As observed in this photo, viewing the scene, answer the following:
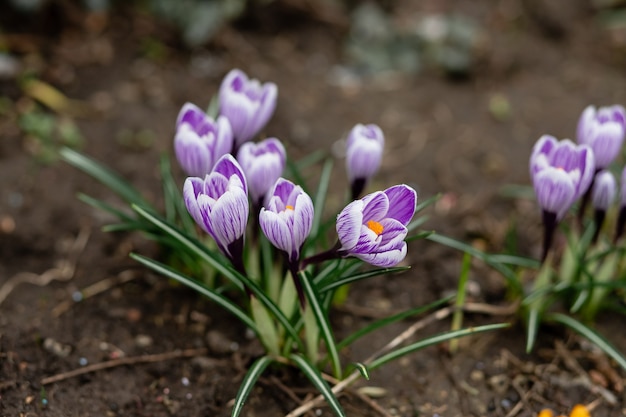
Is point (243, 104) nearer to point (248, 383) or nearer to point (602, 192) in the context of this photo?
point (248, 383)

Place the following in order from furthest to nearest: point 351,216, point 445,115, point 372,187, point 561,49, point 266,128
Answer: point 561,49 → point 445,115 → point 266,128 → point 372,187 → point 351,216

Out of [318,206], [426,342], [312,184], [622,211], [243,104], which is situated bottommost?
[312,184]

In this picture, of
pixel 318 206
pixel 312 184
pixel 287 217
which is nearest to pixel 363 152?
pixel 318 206

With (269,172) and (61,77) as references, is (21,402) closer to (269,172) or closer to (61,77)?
(269,172)

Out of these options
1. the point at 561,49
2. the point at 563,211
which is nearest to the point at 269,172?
the point at 563,211

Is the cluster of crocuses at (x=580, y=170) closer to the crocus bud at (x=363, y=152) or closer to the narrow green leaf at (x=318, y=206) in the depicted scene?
the crocus bud at (x=363, y=152)

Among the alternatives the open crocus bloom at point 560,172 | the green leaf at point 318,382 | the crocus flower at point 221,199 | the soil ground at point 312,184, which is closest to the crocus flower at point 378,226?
the crocus flower at point 221,199
